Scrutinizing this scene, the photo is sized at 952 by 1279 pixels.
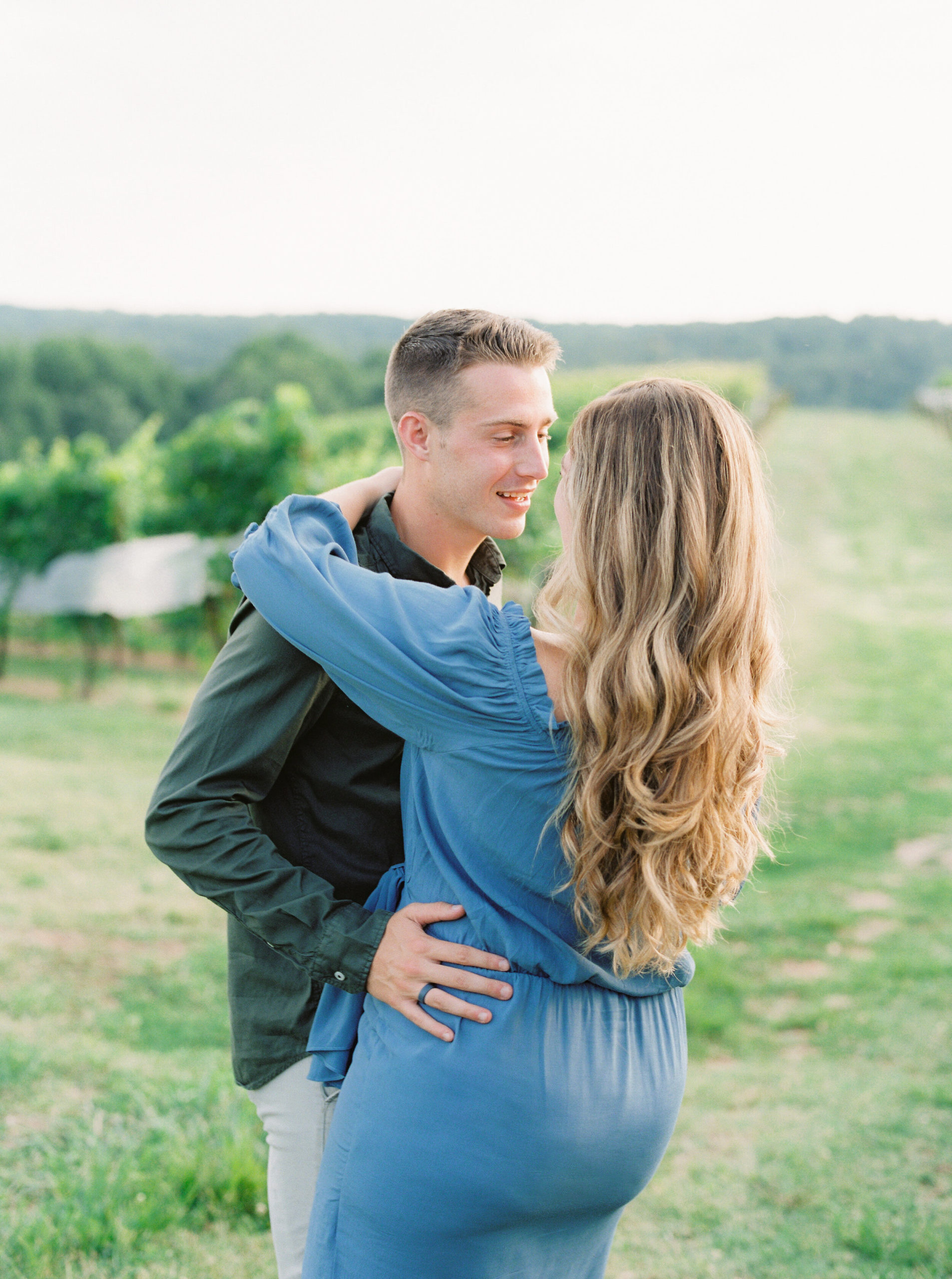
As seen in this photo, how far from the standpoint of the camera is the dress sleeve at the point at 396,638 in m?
1.41

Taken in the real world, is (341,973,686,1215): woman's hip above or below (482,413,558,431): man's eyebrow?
below

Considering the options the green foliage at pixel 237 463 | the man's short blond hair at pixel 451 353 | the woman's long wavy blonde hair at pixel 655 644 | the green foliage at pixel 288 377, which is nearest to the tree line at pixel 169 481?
the green foliage at pixel 237 463

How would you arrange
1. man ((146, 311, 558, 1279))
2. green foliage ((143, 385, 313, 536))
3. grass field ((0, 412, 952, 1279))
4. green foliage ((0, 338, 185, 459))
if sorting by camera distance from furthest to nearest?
green foliage ((0, 338, 185, 459)) → green foliage ((143, 385, 313, 536)) → grass field ((0, 412, 952, 1279)) → man ((146, 311, 558, 1279))

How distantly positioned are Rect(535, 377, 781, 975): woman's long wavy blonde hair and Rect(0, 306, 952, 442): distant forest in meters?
58.9

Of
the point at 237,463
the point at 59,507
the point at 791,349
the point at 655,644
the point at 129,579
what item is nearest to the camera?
the point at 655,644

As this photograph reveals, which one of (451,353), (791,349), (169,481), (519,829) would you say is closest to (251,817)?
(519,829)

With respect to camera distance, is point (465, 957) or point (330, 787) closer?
point (465, 957)

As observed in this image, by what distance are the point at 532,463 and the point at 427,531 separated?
238mm

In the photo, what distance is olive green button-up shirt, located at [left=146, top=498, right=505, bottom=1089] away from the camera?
1.64 m

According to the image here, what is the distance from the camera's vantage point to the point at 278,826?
1801mm

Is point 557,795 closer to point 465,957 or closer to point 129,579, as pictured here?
point 465,957

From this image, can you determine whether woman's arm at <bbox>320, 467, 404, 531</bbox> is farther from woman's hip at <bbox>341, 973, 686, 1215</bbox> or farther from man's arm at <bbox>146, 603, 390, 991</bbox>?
woman's hip at <bbox>341, 973, 686, 1215</bbox>

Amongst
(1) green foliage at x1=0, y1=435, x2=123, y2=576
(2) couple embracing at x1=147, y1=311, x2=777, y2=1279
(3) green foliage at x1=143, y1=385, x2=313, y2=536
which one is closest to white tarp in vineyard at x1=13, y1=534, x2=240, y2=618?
(1) green foliage at x1=0, y1=435, x2=123, y2=576

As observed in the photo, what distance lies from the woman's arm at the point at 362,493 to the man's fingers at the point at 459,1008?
0.82 m
